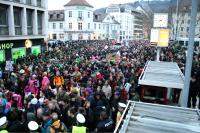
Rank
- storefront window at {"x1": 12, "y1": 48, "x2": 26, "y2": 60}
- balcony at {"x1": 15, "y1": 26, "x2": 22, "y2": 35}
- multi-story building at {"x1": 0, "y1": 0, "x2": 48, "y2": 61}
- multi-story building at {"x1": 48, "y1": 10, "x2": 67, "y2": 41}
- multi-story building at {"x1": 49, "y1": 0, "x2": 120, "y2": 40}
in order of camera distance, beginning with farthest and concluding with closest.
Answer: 1. multi-story building at {"x1": 48, "y1": 10, "x2": 67, "y2": 41}
2. multi-story building at {"x1": 49, "y1": 0, "x2": 120, "y2": 40}
3. balcony at {"x1": 15, "y1": 26, "x2": 22, "y2": 35}
4. storefront window at {"x1": 12, "y1": 48, "x2": 26, "y2": 60}
5. multi-story building at {"x1": 0, "y1": 0, "x2": 48, "y2": 61}

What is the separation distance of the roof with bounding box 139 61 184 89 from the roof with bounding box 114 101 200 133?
13.5 feet

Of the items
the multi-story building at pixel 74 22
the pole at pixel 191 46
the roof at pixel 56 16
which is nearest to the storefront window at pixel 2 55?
the pole at pixel 191 46

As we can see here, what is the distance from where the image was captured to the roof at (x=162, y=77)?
995cm

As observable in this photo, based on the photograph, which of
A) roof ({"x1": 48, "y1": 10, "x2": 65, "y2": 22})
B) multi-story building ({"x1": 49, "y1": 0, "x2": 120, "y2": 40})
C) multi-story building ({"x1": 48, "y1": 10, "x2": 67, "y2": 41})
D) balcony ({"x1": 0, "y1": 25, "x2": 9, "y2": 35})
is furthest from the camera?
roof ({"x1": 48, "y1": 10, "x2": 65, "y2": 22})

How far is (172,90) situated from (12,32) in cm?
1838

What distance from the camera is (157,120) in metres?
5.11

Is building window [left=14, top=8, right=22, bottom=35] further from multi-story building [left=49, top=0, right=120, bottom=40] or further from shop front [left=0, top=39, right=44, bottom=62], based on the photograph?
multi-story building [left=49, top=0, right=120, bottom=40]

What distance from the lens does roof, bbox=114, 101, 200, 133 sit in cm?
470

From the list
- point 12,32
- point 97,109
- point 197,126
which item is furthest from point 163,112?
point 12,32

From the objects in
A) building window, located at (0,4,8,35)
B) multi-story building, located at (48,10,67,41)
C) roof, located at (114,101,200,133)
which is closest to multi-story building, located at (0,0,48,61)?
building window, located at (0,4,8,35)

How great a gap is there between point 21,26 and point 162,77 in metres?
19.8

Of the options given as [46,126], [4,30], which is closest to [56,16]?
[4,30]

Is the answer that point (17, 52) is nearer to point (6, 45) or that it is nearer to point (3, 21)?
point (6, 45)

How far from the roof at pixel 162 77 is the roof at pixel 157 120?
4.11 meters
